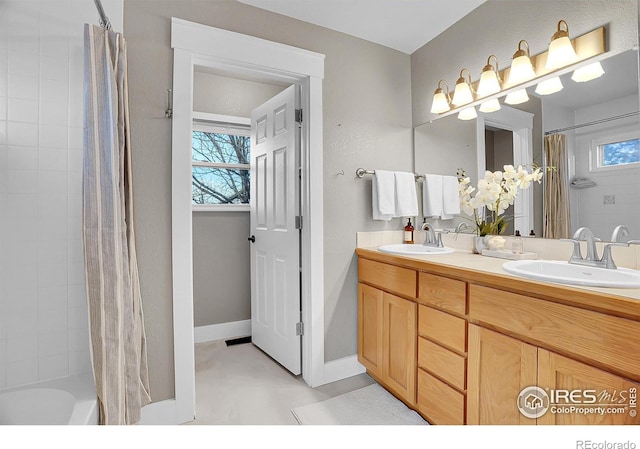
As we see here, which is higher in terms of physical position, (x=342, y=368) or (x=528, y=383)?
(x=528, y=383)

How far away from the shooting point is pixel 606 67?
142 centimetres

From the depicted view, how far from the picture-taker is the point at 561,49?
1485 millimetres

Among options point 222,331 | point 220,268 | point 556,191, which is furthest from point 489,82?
point 222,331

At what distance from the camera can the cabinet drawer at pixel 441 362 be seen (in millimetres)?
1393

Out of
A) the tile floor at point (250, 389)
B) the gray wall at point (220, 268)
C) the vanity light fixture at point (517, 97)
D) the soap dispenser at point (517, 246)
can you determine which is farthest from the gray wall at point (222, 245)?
the soap dispenser at point (517, 246)

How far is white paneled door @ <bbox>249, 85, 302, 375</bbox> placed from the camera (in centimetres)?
213

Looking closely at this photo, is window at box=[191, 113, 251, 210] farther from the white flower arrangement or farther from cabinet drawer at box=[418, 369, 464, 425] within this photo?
cabinet drawer at box=[418, 369, 464, 425]

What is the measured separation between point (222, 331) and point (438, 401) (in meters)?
1.96

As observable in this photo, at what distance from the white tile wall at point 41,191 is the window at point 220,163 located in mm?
1252

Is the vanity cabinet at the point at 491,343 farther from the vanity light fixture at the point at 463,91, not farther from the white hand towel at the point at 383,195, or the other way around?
the vanity light fixture at the point at 463,91

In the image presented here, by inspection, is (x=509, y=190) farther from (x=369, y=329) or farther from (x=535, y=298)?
(x=369, y=329)

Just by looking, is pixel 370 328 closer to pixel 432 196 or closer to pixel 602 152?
pixel 432 196

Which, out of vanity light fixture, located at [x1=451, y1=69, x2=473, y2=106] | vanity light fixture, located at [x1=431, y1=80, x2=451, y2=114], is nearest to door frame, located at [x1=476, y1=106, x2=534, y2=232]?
vanity light fixture, located at [x1=451, y1=69, x2=473, y2=106]
